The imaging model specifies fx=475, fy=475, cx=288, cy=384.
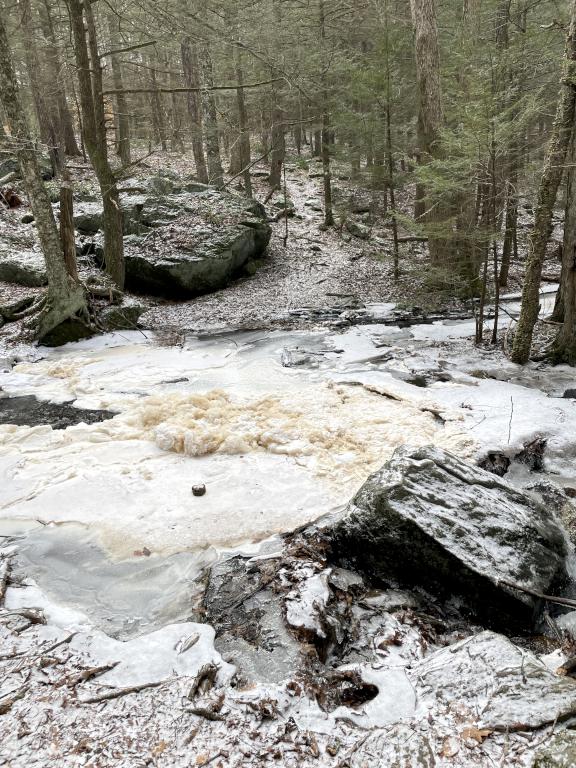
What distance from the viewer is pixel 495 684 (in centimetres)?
256

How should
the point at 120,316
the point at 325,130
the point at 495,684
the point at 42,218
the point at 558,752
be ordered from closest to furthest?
the point at 558,752 < the point at 495,684 < the point at 42,218 < the point at 120,316 < the point at 325,130

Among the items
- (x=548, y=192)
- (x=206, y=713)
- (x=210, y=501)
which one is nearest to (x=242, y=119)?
(x=548, y=192)

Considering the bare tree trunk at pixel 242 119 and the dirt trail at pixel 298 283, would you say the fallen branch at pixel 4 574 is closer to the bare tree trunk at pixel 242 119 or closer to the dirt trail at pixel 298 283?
the dirt trail at pixel 298 283

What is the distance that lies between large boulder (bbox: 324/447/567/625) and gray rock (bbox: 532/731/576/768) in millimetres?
1184

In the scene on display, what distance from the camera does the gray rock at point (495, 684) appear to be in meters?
2.33

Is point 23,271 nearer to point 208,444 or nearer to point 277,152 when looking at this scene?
point 208,444

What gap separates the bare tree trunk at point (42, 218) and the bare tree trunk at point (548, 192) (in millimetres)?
8762

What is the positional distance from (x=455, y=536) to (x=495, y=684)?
1155 mm

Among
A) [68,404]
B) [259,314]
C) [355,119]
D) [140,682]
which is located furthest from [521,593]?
[355,119]

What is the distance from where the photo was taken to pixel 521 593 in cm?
327

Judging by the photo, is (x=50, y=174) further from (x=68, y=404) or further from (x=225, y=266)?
(x=68, y=404)

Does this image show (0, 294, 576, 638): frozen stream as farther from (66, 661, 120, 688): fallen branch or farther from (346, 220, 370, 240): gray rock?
(346, 220, 370, 240): gray rock

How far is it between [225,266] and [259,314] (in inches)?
105

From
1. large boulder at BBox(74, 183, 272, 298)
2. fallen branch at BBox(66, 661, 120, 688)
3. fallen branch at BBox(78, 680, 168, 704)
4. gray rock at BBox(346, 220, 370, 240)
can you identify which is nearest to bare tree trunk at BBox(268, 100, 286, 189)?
gray rock at BBox(346, 220, 370, 240)
